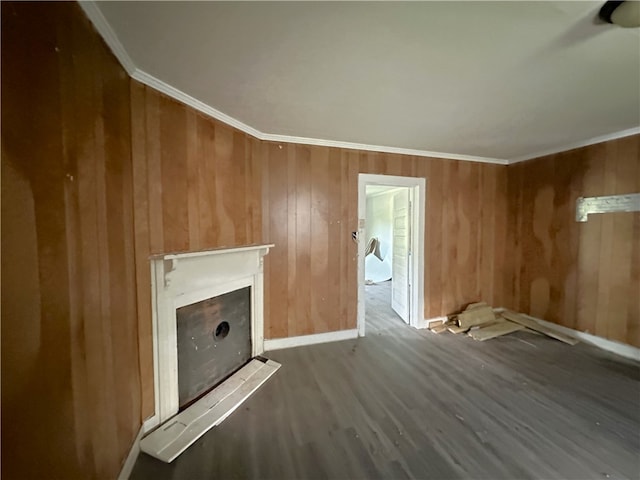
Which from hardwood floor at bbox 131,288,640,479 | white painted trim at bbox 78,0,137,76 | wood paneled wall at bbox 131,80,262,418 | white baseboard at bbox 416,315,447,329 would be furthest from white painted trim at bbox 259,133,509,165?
hardwood floor at bbox 131,288,640,479

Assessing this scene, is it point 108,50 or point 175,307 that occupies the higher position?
point 108,50

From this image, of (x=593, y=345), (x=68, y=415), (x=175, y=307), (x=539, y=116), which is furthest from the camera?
(x=593, y=345)

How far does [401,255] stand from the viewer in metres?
3.67

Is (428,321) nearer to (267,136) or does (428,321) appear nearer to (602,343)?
(602,343)

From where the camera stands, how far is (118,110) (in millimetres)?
1336

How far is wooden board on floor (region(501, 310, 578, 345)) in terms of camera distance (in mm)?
2916

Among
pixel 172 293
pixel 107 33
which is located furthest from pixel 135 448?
pixel 107 33

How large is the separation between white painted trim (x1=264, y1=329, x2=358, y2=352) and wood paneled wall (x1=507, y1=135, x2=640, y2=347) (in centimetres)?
256

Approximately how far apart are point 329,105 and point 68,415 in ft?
7.28

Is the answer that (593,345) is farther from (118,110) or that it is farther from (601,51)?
(118,110)

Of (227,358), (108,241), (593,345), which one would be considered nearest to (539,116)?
(593,345)

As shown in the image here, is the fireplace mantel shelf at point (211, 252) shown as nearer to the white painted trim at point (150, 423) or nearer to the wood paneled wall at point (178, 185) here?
the wood paneled wall at point (178, 185)

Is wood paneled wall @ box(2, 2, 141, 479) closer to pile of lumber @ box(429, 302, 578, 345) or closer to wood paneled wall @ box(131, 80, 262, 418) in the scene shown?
wood paneled wall @ box(131, 80, 262, 418)

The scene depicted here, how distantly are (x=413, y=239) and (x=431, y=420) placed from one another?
2.08 meters
